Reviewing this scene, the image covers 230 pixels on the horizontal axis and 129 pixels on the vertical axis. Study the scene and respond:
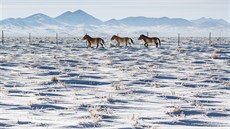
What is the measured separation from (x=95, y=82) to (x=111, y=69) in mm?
3895

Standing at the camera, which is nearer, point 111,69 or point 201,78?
point 201,78

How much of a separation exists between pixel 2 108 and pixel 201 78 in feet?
24.1

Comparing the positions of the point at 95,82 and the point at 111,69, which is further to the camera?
the point at 111,69

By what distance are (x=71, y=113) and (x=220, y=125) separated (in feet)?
9.22

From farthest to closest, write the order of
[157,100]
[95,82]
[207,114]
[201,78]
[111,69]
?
[111,69] → [201,78] → [95,82] → [157,100] → [207,114]

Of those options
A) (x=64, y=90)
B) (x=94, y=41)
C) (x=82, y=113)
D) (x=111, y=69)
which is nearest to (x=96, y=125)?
(x=82, y=113)

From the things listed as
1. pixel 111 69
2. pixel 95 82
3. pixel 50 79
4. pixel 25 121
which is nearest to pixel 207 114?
pixel 25 121

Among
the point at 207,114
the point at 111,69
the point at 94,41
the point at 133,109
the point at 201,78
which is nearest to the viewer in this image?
the point at 207,114

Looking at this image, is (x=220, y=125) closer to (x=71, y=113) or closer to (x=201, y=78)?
(x=71, y=113)

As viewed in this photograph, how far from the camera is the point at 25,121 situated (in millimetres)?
7094

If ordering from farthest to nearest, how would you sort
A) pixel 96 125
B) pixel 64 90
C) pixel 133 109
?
1. pixel 64 90
2. pixel 133 109
3. pixel 96 125

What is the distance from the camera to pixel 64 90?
35.9 feet

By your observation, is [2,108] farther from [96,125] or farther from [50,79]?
[50,79]

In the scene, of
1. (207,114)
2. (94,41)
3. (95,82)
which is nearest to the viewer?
(207,114)
